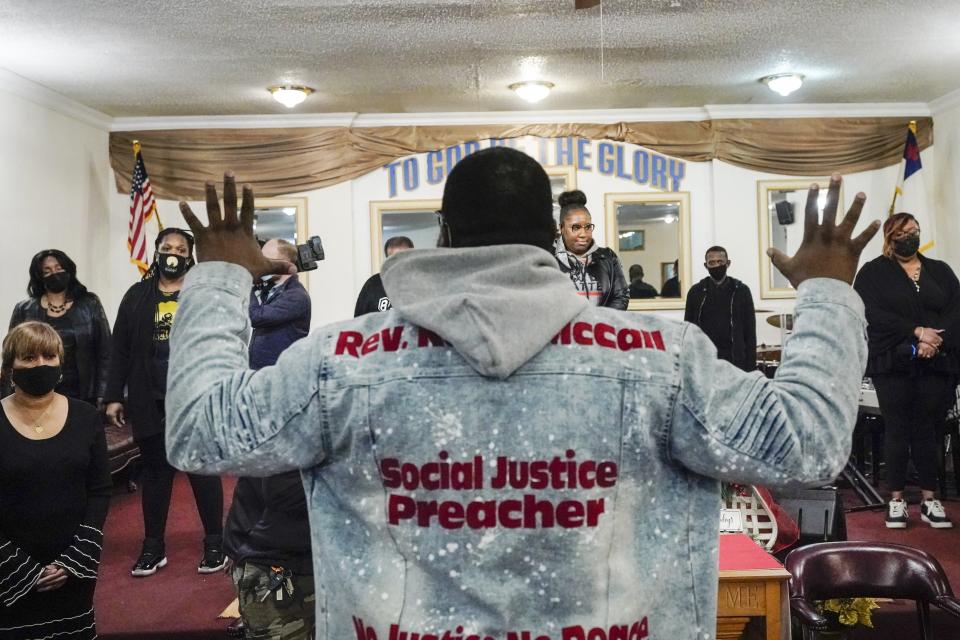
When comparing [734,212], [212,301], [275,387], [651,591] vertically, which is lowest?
[651,591]

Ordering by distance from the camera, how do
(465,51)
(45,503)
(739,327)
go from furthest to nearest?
(739,327) < (465,51) < (45,503)

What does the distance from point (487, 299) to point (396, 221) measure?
756 centimetres

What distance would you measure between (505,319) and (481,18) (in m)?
5.08

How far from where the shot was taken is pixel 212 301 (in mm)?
1191

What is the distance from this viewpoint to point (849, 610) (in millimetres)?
3203

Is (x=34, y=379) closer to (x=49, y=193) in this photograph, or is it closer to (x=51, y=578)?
(x=51, y=578)

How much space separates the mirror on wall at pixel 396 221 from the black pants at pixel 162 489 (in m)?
4.41

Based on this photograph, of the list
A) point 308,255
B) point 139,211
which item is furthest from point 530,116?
point 308,255

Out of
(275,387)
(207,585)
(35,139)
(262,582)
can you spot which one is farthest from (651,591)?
(35,139)

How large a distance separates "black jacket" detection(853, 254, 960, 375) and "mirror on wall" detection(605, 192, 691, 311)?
129 inches

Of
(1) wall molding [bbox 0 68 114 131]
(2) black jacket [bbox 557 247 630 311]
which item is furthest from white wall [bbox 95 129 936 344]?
(2) black jacket [bbox 557 247 630 311]

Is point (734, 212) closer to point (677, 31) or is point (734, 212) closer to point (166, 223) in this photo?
point (677, 31)

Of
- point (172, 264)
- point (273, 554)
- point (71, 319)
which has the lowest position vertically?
point (273, 554)

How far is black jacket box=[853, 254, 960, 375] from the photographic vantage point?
495 cm
